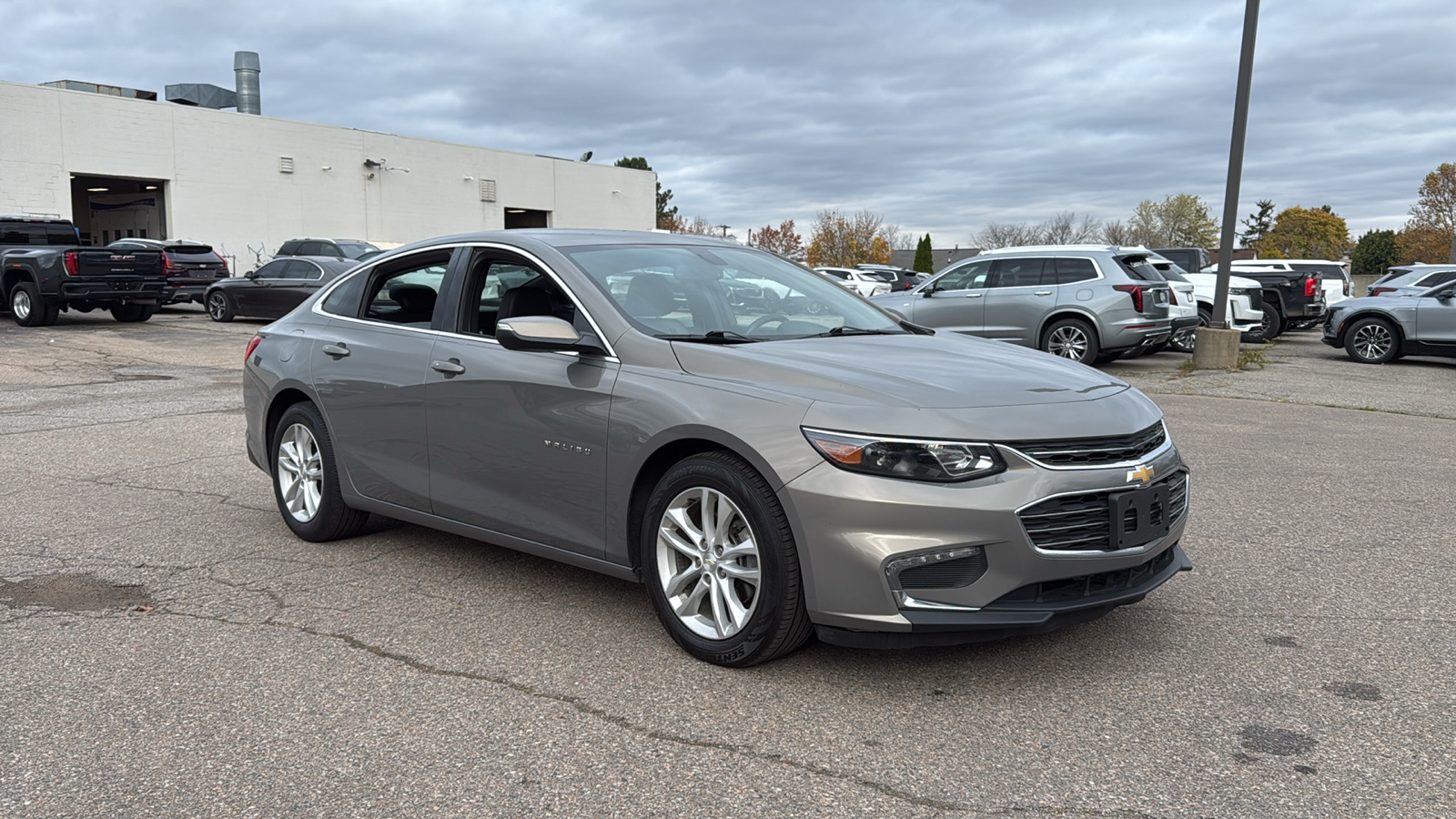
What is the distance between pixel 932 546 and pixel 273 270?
21.7 m

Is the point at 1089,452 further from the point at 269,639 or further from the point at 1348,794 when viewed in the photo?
the point at 269,639

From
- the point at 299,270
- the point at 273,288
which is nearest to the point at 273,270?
the point at 273,288

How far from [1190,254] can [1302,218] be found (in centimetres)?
9702

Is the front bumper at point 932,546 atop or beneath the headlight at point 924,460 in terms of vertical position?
beneath

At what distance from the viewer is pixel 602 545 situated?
4.33 m

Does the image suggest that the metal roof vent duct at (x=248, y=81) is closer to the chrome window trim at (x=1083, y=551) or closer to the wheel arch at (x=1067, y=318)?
the wheel arch at (x=1067, y=318)

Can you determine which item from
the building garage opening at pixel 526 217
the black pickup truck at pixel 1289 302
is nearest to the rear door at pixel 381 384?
the black pickup truck at pixel 1289 302

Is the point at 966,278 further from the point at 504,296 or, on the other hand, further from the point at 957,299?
the point at 504,296

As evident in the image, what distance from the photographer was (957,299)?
16125 millimetres

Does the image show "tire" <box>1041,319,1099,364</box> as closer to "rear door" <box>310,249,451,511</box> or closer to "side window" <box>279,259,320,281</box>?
"rear door" <box>310,249,451,511</box>

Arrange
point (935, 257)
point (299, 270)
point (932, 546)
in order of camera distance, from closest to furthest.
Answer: point (932, 546) < point (299, 270) < point (935, 257)

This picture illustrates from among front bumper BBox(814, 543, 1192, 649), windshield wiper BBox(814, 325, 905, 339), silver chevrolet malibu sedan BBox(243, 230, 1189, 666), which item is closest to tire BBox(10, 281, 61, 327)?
silver chevrolet malibu sedan BBox(243, 230, 1189, 666)

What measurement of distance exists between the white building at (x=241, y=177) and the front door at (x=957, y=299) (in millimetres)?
26944

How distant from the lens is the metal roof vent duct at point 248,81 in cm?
4553
